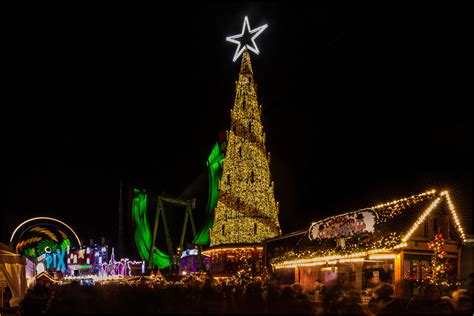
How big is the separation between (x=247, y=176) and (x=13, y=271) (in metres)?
20.6

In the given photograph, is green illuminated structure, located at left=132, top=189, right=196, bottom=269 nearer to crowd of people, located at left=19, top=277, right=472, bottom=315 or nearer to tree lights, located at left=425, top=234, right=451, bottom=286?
tree lights, located at left=425, top=234, right=451, bottom=286

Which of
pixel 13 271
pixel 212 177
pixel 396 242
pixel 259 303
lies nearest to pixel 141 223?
pixel 212 177

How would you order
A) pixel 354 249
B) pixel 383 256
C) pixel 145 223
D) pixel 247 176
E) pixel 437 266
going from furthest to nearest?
pixel 145 223 → pixel 247 176 → pixel 354 249 → pixel 383 256 → pixel 437 266

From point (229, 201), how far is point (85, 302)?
28.2 meters

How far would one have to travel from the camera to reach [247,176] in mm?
38688

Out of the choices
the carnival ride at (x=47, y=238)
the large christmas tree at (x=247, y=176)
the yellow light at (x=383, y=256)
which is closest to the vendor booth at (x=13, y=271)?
the yellow light at (x=383, y=256)

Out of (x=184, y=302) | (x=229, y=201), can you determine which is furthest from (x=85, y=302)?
(x=229, y=201)

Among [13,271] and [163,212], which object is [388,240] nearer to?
[13,271]

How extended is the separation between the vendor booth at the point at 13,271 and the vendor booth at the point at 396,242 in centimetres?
1099

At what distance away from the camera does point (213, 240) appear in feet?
132

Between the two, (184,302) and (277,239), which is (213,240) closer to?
(277,239)

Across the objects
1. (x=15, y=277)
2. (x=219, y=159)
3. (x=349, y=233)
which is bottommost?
(x=15, y=277)

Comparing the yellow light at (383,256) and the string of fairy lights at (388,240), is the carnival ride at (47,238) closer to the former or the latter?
the string of fairy lights at (388,240)

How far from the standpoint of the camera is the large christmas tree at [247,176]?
38.3 meters
